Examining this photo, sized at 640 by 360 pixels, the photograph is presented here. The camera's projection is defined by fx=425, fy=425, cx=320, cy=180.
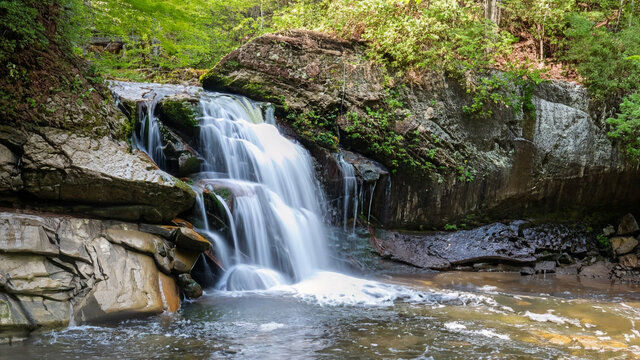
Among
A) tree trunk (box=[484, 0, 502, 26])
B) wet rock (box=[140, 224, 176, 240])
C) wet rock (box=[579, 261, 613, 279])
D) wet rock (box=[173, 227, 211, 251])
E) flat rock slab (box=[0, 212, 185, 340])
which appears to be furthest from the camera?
tree trunk (box=[484, 0, 502, 26])

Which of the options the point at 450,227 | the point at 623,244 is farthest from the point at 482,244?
the point at 623,244

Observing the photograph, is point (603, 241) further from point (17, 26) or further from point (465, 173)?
point (17, 26)

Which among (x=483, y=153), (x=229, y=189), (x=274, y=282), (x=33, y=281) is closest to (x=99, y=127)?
(x=229, y=189)

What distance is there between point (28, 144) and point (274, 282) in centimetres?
381

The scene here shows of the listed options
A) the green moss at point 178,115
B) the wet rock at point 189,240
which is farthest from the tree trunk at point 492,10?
the wet rock at point 189,240

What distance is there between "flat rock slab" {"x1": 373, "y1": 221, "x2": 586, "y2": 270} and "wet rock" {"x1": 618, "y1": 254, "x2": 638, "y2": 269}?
762 millimetres

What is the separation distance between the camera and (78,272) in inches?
186

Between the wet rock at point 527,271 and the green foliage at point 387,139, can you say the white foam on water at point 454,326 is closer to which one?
the green foliage at point 387,139

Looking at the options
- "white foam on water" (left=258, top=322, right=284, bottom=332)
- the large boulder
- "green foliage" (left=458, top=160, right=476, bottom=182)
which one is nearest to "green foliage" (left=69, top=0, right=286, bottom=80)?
the large boulder

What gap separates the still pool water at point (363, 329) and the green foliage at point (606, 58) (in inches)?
225

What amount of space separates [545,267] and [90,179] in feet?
29.7

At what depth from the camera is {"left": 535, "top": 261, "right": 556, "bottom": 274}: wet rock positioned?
9281 mm

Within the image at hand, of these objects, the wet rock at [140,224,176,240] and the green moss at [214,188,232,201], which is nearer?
the wet rock at [140,224,176,240]

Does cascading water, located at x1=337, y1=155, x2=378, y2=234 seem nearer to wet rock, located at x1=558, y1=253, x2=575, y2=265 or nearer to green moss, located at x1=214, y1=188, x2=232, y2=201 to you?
green moss, located at x1=214, y1=188, x2=232, y2=201
